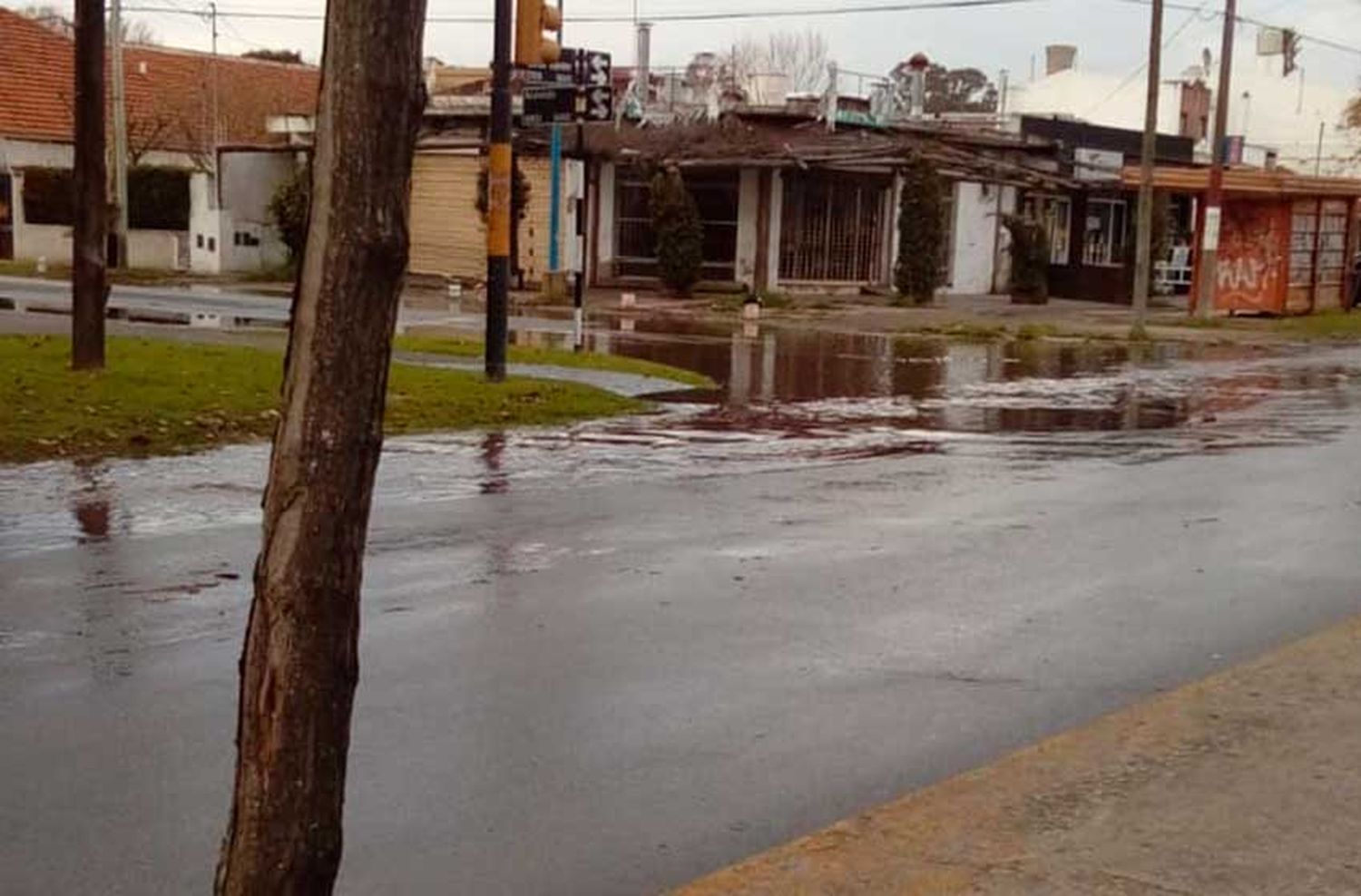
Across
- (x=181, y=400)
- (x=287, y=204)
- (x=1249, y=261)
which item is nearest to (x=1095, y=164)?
(x=1249, y=261)

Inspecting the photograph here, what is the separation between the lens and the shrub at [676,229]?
125 feet

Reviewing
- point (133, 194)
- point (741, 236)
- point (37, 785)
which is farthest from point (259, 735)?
point (133, 194)

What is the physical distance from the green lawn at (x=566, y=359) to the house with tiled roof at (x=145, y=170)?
67.5 ft

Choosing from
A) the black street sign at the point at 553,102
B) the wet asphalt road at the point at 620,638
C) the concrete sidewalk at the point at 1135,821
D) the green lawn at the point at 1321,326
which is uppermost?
the black street sign at the point at 553,102

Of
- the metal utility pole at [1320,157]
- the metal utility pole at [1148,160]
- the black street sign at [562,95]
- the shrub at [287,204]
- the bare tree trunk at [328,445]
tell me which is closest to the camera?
the bare tree trunk at [328,445]

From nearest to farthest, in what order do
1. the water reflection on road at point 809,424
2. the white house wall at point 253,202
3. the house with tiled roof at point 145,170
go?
1. the water reflection on road at point 809,424
2. the house with tiled roof at point 145,170
3. the white house wall at point 253,202

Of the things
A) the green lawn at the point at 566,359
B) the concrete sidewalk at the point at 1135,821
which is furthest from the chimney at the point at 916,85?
the concrete sidewalk at the point at 1135,821

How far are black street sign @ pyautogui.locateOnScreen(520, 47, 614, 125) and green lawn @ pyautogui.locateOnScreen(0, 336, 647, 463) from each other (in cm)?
357

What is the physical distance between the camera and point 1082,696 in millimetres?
6855

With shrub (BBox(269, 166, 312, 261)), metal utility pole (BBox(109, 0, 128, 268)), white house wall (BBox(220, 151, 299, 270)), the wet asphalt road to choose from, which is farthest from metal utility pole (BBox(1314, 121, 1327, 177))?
the wet asphalt road

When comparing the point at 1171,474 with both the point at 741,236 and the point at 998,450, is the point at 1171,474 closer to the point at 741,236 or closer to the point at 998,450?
the point at 998,450

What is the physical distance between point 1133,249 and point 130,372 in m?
34.1

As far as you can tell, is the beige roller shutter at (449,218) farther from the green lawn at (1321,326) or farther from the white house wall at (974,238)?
the green lawn at (1321,326)

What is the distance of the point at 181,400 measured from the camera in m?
14.8
